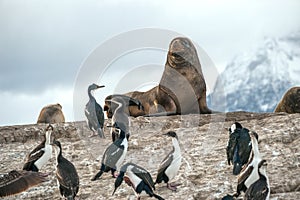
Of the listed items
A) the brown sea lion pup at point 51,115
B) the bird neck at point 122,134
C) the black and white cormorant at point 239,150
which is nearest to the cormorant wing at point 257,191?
the black and white cormorant at point 239,150

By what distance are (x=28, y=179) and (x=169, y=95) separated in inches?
397

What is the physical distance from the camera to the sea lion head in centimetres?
2100

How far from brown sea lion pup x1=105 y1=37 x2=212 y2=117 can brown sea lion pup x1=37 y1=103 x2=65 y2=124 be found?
6.83 feet

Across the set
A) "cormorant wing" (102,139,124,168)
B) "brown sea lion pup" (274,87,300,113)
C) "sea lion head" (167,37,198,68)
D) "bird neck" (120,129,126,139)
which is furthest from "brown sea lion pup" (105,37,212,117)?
"cormorant wing" (102,139,124,168)

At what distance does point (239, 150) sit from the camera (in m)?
12.8

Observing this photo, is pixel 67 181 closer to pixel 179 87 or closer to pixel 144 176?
pixel 144 176

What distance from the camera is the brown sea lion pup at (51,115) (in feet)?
73.7

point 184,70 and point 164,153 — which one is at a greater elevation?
point 184,70

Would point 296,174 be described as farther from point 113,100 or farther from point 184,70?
point 184,70

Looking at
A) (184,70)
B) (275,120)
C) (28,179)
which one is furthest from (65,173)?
(184,70)

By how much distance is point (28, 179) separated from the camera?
1096cm

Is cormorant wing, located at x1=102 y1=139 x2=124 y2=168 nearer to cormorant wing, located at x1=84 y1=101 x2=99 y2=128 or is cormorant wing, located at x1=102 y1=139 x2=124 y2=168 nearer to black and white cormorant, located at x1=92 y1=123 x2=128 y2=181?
black and white cormorant, located at x1=92 y1=123 x2=128 y2=181

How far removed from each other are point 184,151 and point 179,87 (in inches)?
251

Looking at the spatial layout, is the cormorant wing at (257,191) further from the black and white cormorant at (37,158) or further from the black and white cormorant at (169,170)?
the black and white cormorant at (37,158)
